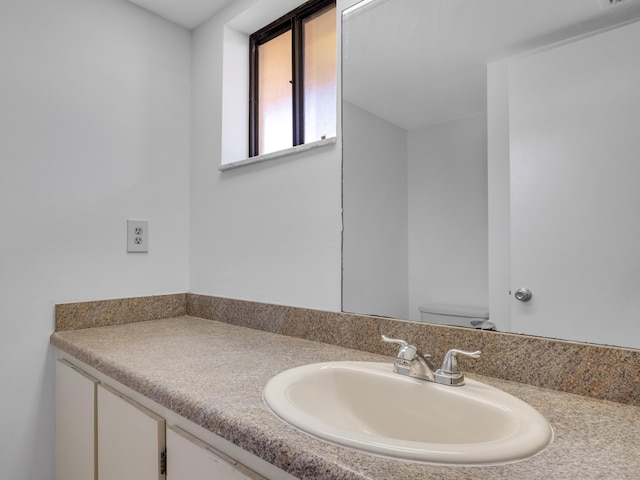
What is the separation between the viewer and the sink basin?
53 centimetres

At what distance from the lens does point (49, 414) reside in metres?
1.37

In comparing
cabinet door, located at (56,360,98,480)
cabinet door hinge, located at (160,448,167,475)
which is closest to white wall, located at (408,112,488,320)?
cabinet door hinge, located at (160,448,167,475)

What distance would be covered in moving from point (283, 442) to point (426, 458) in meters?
0.21

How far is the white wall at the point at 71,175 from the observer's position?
1.31 metres

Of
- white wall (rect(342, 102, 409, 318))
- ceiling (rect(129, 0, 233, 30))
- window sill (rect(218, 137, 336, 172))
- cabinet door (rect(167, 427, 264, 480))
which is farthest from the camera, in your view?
ceiling (rect(129, 0, 233, 30))

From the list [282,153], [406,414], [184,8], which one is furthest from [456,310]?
[184,8]

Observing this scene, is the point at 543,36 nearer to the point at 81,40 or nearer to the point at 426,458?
the point at 426,458

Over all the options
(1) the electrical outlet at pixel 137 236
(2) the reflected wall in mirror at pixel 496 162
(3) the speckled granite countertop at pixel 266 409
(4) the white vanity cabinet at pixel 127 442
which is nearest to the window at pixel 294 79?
(2) the reflected wall in mirror at pixel 496 162

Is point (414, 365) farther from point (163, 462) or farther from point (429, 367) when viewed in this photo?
point (163, 462)

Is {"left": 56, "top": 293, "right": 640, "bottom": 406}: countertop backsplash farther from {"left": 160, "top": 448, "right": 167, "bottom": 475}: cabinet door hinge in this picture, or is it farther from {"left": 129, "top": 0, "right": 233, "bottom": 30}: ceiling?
{"left": 129, "top": 0, "right": 233, "bottom": 30}: ceiling

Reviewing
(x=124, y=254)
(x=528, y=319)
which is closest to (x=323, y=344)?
(x=528, y=319)

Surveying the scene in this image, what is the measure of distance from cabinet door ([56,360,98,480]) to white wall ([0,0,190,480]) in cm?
9

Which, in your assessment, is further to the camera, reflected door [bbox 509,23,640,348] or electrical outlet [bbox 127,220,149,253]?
electrical outlet [bbox 127,220,149,253]

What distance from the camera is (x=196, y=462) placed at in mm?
762
